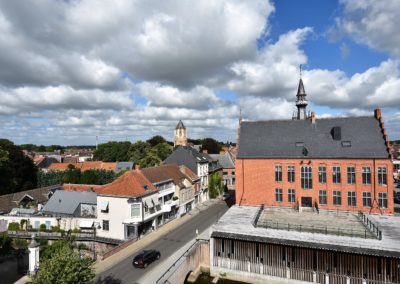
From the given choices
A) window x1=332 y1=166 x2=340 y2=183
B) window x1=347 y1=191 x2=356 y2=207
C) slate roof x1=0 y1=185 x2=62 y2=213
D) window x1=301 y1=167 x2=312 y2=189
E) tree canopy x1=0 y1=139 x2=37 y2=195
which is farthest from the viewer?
tree canopy x1=0 y1=139 x2=37 y2=195

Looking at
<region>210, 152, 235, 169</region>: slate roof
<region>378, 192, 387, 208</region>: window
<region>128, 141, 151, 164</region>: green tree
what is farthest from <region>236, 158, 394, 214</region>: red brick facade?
<region>128, 141, 151, 164</region>: green tree

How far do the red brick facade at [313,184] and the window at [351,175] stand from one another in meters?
0.24

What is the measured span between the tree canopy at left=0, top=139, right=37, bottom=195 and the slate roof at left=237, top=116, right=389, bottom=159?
43338mm

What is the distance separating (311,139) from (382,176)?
9.02 m

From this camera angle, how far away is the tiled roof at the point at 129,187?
32969mm

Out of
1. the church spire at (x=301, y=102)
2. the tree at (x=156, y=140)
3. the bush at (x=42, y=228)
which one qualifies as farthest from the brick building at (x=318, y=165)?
the tree at (x=156, y=140)

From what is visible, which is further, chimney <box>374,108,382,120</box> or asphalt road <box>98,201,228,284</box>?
chimney <box>374,108,382,120</box>

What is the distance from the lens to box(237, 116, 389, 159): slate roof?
33500 mm

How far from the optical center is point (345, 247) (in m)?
20.7

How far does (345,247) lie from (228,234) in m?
9.20

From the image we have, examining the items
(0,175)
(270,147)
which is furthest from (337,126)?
(0,175)

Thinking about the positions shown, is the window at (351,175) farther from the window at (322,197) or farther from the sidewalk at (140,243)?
the sidewalk at (140,243)

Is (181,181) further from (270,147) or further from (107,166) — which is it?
(107,166)

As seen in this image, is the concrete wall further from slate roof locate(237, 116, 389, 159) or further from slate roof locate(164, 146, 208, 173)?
slate roof locate(164, 146, 208, 173)
